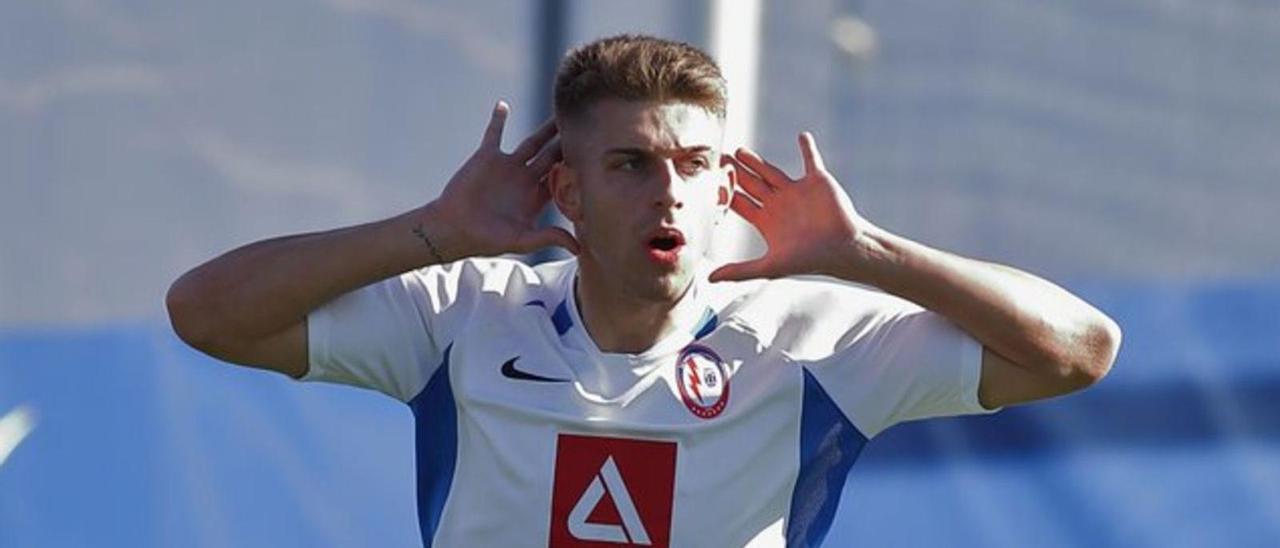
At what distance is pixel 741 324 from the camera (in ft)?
10.2

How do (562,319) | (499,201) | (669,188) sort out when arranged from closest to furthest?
(669,188) → (499,201) → (562,319)

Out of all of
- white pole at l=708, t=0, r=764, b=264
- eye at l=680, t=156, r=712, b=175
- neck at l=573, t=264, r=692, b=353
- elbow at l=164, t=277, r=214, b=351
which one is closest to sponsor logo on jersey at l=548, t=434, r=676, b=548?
Answer: neck at l=573, t=264, r=692, b=353

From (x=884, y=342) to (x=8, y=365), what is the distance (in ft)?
6.46

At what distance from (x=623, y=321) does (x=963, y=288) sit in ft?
1.39

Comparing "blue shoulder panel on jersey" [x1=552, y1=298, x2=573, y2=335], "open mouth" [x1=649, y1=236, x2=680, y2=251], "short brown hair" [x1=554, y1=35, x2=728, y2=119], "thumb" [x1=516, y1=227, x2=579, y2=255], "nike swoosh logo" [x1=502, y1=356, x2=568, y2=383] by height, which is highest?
"short brown hair" [x1=554, y1=35, x2=728, y2=119]

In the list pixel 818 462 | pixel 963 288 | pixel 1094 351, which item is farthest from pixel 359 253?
pixel 1094 351

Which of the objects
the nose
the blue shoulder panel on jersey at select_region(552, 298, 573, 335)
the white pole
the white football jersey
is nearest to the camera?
the nose

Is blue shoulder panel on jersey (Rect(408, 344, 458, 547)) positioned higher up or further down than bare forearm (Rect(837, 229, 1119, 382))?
further down

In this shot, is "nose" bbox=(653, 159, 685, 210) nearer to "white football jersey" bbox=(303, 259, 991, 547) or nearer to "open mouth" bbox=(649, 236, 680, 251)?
"open mouth" bbox=(649, 236, 680, 251)

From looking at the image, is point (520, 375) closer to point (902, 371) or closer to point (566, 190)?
point (566, 190)

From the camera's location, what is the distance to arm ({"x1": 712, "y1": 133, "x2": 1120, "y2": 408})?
300 cm

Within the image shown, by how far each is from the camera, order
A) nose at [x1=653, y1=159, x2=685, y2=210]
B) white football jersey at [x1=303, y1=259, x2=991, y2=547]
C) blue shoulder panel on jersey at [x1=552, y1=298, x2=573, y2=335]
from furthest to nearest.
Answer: blue shoulder panel on jersey at [x1=552, y1=298, x2=573, y2=335] < white football jersey at [x1=303, y1=259, x2=991, y2=547] < nose at [x1=653, y1=159, x2=685, y2=210]

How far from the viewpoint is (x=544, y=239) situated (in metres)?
2.98

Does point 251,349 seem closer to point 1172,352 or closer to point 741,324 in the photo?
point 741,324
